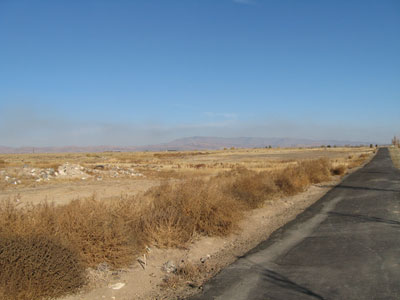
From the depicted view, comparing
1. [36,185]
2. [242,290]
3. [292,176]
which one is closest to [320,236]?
[242,290]

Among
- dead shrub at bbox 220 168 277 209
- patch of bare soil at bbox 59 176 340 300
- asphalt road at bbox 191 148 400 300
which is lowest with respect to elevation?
patch of bare soil at bbox 59 176 340 300

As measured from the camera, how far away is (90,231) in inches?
281

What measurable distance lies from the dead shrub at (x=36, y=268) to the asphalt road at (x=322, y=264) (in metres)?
2.21

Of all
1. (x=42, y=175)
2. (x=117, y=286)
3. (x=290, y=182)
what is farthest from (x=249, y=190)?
(x=42, y=175)

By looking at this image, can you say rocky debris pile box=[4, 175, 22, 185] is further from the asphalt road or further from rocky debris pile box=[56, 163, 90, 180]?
the asphalt road

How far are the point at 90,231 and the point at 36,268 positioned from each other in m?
1.75

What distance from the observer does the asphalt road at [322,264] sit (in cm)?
569

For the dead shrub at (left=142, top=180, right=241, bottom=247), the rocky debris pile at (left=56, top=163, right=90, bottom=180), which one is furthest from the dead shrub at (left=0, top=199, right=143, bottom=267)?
the rocky debris pile at (left=56, top=163, right=90, bottom=180)

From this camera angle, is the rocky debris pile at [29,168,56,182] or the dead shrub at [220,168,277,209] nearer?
the dead shrub at [220,168,277,209]

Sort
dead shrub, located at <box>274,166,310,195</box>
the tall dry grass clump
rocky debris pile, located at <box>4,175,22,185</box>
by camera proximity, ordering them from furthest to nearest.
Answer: rocky debris pile, located at <box>4,175,22,185</box>, dead shrub, located at <box>274,166,310,195</box>, the tall dry grass clump

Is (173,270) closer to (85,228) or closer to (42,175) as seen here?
(85,228)

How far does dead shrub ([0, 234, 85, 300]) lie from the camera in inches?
202

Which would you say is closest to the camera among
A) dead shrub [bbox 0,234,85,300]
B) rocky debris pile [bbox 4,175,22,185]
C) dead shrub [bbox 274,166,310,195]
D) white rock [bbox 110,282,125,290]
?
dead shrub [bbox 0,234,85,300]

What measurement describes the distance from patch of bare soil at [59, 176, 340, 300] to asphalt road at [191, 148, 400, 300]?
1.28 ft
